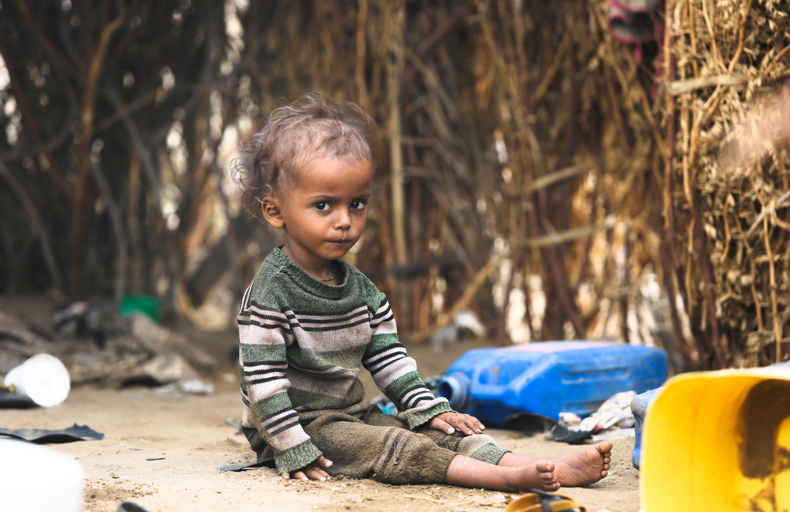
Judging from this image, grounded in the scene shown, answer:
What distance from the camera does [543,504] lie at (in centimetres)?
142

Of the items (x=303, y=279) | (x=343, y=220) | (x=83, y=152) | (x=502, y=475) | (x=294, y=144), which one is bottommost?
(x=502, y=475)

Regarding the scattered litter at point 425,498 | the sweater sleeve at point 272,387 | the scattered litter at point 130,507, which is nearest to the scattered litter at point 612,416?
the scattered litter at point 425,498

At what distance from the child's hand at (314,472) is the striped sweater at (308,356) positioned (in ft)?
0.08

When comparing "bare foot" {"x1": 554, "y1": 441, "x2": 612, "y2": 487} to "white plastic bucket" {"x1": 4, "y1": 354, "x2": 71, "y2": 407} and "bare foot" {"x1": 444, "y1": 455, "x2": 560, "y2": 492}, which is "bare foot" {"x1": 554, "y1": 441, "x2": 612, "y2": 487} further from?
"white plastic bucket" {"x1": 4, "y1": 354, "x2": 71, "y2": 407}

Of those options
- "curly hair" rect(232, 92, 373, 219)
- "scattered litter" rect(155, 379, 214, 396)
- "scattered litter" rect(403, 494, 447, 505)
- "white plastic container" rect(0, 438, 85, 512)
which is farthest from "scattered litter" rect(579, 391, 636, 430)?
"scattered litter" rect(155, 379, 214, 396)

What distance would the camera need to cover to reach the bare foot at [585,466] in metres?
1.71

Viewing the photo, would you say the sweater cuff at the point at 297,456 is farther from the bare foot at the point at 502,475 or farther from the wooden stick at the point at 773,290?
the wooden stick at the point at 773,290

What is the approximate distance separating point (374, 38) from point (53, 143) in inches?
81.5

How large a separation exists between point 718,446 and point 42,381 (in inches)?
89.6

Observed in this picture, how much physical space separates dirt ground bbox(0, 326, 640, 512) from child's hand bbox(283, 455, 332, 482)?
39 millimetres

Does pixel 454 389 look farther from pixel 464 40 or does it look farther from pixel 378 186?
pixel 464 40

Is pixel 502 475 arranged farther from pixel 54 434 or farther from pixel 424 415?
pixel 54 434

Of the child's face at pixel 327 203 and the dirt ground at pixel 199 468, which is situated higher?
the child's face at pixel 327 203

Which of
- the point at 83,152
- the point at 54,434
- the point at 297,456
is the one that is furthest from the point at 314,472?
the point at 83,152
